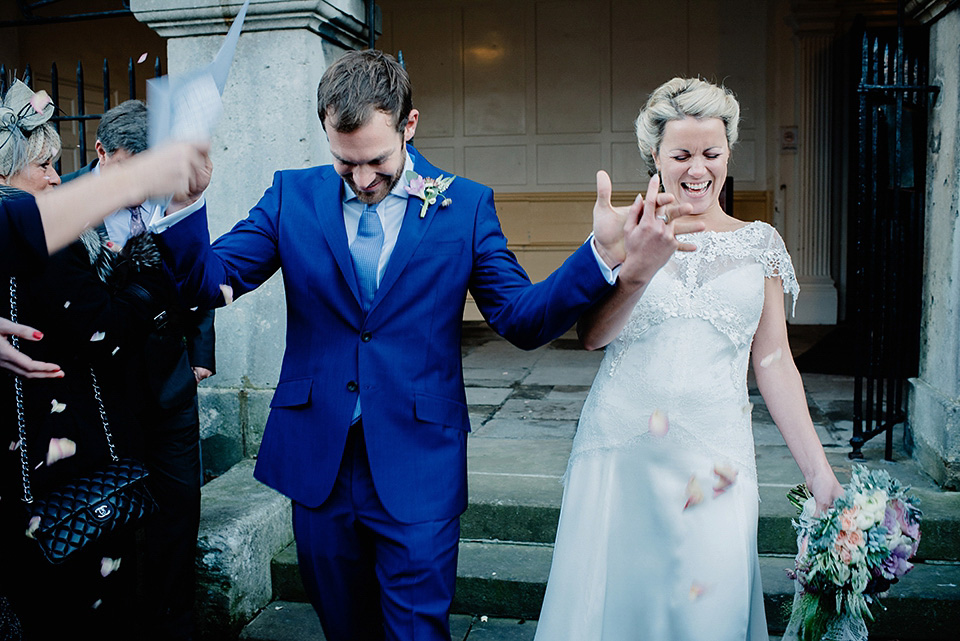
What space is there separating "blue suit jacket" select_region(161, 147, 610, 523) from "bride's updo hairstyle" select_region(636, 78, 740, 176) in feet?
1.80

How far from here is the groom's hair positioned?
7.03 ft

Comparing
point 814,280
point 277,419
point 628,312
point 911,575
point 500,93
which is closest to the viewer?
point 628,312

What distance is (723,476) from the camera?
2461 millimetres

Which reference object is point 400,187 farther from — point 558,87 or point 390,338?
point 558,87

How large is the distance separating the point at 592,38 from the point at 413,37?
213 cm

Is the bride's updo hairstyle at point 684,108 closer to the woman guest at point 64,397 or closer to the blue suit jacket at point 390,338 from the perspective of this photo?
the blue suit jacket at point 390,338

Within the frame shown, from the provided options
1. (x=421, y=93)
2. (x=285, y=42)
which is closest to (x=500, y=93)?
(x=421, y=93)

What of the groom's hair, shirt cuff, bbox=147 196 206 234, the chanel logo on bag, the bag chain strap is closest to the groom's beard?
the groom's hair

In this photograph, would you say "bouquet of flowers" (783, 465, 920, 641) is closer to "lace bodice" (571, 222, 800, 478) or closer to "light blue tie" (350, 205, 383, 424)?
"lace bodice" (571, 222, 800, 478)

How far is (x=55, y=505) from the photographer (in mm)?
2541

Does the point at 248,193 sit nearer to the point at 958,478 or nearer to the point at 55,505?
the point at 55,505

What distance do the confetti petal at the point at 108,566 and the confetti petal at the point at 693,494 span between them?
1.81m

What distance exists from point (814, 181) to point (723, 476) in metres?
7.85

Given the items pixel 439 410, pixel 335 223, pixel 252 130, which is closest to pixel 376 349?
pixel 439 410
